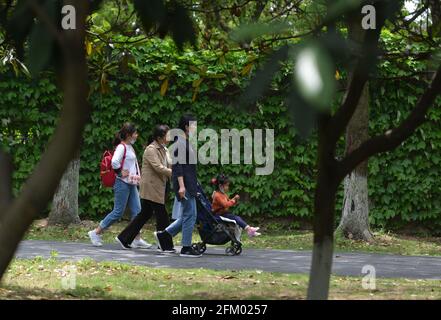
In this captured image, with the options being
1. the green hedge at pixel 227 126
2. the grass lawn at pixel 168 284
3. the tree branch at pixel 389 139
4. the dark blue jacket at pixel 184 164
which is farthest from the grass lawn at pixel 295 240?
the tree branch at pixel 389 139

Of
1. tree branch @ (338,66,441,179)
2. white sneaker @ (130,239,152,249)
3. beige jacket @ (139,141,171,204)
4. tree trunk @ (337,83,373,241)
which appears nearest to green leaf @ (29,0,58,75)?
tree branch @ (338,66,441,179)

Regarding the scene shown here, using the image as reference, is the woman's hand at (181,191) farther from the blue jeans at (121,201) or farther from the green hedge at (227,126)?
the green hedge at (227,126)

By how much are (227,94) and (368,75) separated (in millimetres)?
11503

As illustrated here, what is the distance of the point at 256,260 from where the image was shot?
32.4ft

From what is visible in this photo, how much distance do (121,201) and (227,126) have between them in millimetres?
3957

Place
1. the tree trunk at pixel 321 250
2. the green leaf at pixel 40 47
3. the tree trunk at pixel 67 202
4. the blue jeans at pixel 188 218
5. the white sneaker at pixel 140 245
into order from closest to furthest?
1. the green leaf at pixel 40 47
2. the tree trunk at pixel 321 250
3. the blue jeans at pixel 188 218
4. the white sneaker at pixel 140 245
5. the tree trunk at pixel 67 202

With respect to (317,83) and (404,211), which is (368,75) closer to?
(317,83)

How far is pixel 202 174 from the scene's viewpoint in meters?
14.4

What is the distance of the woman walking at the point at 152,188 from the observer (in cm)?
1070
